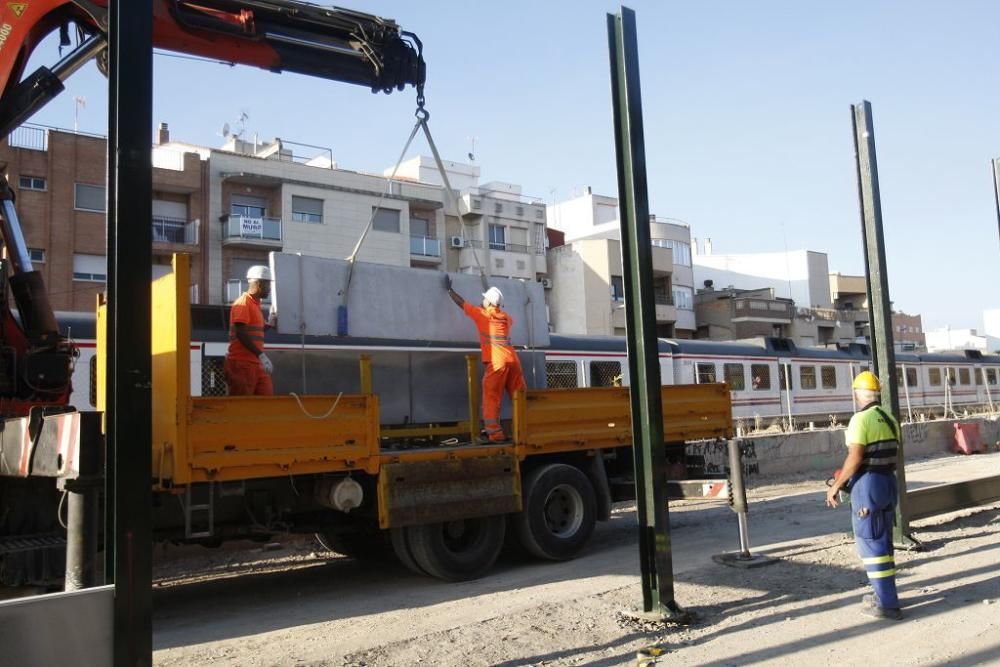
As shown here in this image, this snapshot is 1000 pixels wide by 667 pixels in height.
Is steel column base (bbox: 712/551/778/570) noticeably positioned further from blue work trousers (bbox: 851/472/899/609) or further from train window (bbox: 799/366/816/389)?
train window (bbox: 799/366/816/389)

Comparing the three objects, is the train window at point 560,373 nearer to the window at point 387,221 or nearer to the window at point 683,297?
the window at point 387,221

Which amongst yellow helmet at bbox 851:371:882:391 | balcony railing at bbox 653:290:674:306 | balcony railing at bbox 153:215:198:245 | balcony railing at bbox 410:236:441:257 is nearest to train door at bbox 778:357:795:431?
balcony railing at bbox 410:236:441:257

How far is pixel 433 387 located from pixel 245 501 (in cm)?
336

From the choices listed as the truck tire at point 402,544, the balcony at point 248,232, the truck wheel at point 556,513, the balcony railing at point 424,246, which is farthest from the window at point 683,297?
the truck tire at point 402,544

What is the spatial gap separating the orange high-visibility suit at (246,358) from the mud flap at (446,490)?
4.97ft

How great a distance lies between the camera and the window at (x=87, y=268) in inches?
1195

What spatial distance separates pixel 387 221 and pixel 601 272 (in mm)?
13282

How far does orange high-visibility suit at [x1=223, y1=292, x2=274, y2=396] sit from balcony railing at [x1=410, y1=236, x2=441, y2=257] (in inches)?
1245

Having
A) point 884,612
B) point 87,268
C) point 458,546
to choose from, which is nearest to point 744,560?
point 884,612

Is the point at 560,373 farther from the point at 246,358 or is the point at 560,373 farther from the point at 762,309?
the point at 762,309

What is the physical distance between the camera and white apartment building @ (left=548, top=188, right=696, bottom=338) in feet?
151

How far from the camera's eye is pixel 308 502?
23.3 ft

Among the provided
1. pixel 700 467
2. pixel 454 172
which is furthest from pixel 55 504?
pixel 454 172

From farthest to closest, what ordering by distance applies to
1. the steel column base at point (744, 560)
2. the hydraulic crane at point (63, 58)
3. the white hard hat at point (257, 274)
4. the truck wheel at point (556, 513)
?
1. the truck wheel at point (556, 513)
2. the white hard hat at point (257, 274)
3. the steel column base at point (744, 560)
4. the hydraulic crane at point (63, 58)
